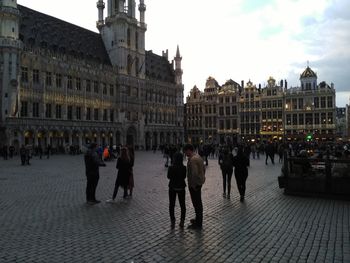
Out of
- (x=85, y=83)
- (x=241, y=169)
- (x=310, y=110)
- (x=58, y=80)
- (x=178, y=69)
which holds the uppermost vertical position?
(x=178, y=69)

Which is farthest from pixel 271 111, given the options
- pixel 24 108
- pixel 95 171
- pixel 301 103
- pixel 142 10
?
pixel 95 171

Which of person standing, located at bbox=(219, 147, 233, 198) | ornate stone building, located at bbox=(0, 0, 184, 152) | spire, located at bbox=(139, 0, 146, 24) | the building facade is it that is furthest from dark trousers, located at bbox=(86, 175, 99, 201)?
the building facade

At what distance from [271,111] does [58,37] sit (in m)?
52.0

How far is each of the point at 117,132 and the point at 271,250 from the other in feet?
207

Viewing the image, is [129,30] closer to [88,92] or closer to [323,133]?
[88,92]

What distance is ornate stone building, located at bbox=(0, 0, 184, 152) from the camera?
4941cm

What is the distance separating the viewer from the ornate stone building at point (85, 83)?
162 feet

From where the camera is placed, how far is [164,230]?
8.09 meters

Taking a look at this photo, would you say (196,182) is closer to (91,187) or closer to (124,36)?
(91,187)

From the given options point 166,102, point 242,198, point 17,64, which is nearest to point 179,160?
point 242,198

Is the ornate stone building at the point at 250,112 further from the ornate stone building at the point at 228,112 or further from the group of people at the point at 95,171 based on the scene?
the group of people at the point at 95,171

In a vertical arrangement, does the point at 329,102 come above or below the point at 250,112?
above

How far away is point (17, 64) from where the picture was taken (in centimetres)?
A: 4972

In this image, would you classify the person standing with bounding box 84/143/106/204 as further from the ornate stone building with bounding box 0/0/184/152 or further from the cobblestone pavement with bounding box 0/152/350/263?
the ornate stone building with bounding box 0/0/184/152
